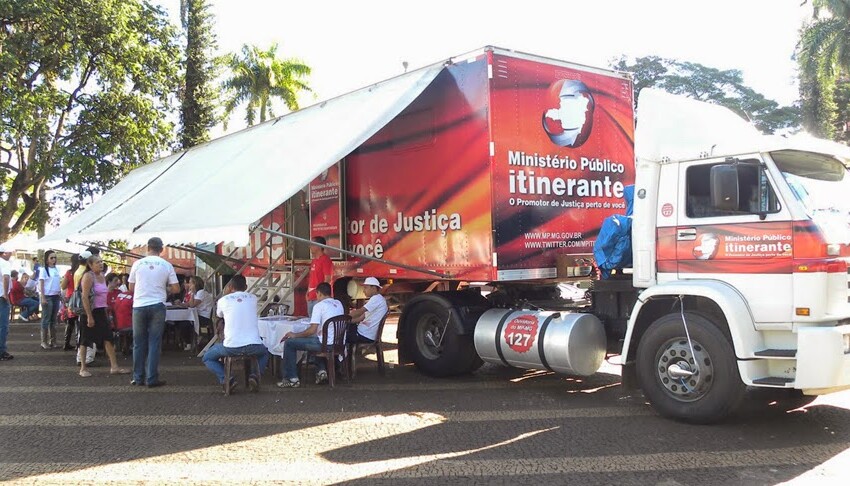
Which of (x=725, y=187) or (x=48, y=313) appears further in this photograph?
(x=48, y=313)

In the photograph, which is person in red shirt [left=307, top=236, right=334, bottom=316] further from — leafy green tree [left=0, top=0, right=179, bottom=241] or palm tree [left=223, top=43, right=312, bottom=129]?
palm tree [left=223, top=43, right=312, bottom=129]

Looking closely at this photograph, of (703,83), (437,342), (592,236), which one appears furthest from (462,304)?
(703,83)

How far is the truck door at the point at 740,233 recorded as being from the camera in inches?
211

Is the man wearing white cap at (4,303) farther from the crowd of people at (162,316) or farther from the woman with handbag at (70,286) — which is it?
the woman with handbag at (70,286)

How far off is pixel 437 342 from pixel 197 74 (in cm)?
1890

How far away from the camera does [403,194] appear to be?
8.10 meters

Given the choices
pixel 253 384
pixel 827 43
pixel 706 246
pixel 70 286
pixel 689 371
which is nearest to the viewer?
pixel 689 371

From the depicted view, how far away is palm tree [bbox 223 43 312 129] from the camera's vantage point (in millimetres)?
27875

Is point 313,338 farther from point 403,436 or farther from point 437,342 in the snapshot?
point 403,436

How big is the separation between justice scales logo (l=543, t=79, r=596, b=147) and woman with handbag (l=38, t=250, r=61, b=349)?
29.3ft

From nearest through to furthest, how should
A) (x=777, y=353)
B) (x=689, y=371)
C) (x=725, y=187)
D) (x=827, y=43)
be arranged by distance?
(x=777, y=353), (x=725, y=187), (x=689, y=371), (x=827, y=43)

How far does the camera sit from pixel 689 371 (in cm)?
566

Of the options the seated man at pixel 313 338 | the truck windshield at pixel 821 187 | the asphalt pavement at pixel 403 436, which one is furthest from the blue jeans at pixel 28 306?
the truck windshield at pixel 821 187

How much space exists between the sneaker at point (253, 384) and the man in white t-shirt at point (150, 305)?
1.25 meters
